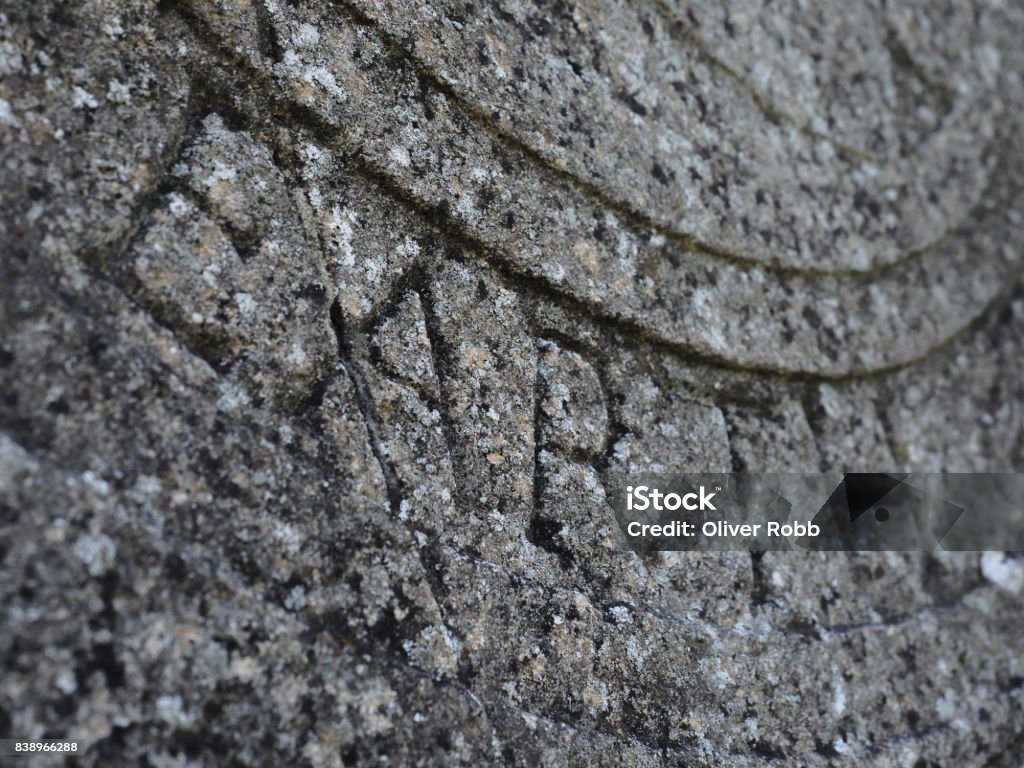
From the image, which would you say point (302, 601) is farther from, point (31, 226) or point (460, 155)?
point (460, 155)

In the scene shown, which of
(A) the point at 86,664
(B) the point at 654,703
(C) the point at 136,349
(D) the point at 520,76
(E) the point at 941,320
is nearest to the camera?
→ (A) the point at 86,664

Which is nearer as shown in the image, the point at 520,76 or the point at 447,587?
the point at 447,587

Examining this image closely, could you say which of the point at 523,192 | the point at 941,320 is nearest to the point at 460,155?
the point at 523,192

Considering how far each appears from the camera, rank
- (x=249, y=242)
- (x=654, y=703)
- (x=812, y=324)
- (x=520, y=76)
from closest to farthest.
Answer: (x=249, y=242), (x=654, y=703), (x=520, y=76), (x=812, y=324)

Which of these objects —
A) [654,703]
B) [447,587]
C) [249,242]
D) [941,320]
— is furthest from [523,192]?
[941,320]

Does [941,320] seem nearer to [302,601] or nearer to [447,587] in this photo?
[447,587]

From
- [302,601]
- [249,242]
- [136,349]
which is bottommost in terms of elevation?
[302,601]

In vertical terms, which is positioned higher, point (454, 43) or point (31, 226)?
point (454, 43)
